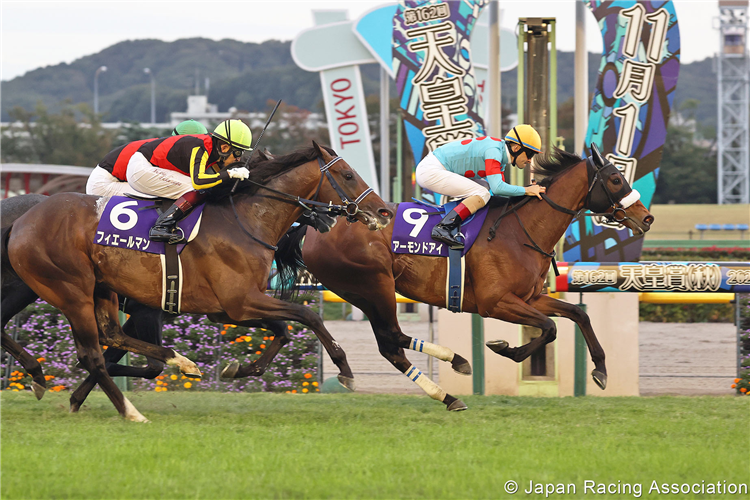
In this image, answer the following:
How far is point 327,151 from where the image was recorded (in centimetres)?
561

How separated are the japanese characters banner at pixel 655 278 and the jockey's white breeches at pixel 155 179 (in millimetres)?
3092

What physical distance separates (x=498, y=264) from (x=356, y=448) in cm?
178

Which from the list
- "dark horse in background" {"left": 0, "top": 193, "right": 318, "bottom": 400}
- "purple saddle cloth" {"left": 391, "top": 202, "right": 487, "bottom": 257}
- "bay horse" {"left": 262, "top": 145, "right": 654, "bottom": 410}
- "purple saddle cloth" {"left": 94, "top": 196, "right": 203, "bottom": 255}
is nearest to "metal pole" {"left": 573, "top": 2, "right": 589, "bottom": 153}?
"bay horse" {"left": 262, "top": 145, "right": 654, "bottom": 410}

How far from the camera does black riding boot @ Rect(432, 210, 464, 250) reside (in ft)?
18.9

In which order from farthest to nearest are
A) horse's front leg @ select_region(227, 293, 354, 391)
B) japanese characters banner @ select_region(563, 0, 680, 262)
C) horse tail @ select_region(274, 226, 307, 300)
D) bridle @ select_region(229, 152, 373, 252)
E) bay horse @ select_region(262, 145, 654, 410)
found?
japanese characters banner @ select_region(563, 0, 680, 262), horse tail @ select_region(274, 226, 307, 300), bay horse @ select_region(262, 145, 654, 410), bridle @ select_region(229, 152, 373, 252), horse's front leg @ select_region(227, 293, 354, 391)

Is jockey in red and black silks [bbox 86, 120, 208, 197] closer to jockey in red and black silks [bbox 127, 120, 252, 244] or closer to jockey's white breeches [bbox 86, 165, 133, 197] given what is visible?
jockey's white breeches [bbox 86, 165, 133, 197]

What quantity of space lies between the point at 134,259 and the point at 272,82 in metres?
104

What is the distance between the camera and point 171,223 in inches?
210

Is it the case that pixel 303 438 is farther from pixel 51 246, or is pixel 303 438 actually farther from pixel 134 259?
pixel 51 246

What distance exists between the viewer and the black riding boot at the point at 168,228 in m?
5.30

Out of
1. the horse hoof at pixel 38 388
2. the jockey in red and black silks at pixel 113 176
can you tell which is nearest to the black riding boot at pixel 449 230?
the jockey in red and black silks at pixel 113 176

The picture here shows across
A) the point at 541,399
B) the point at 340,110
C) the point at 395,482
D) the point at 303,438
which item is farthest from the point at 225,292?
the point at 340,110

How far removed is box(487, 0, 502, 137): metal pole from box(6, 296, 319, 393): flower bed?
2.45m

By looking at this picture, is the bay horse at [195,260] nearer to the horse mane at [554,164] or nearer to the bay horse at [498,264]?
the bay horse at [498,264]
